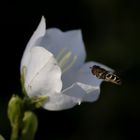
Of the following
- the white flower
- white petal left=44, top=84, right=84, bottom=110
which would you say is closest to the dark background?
the white flower

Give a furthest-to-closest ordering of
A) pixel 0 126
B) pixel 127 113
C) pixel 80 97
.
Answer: pixel 127 113 → pixel 0 126 → pixel 80 97

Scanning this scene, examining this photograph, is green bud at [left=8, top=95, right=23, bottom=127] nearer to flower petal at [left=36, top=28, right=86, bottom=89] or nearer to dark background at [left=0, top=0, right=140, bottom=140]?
flower petal at [left=36, top=28, right=86, bottom=89]

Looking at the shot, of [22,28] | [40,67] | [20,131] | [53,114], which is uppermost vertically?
[40,67]

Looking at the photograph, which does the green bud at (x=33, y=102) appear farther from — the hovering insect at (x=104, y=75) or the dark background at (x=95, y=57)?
the dark background at (x=95, y=57)

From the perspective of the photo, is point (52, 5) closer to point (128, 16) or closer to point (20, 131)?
point (128, 16)

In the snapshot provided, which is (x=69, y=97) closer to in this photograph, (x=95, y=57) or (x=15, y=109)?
(x=15, y=109)

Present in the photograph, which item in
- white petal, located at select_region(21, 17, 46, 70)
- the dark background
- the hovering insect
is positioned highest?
white petal, located at select_region(21, 17, 46, 70)

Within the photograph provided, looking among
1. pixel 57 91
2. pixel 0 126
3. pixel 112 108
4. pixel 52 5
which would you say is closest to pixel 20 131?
pixel 57 91

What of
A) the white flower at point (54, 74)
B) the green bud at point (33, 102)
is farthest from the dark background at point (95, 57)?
the green bud at point (33, 102)
